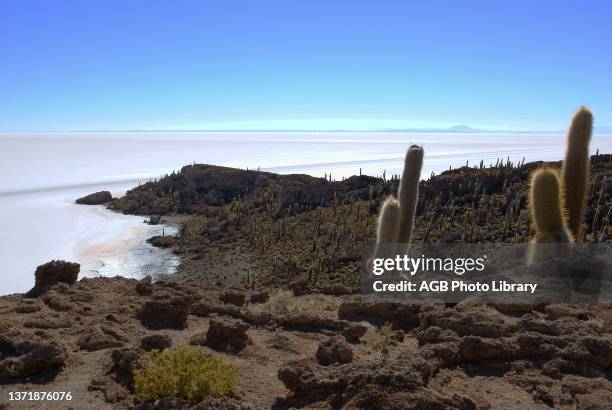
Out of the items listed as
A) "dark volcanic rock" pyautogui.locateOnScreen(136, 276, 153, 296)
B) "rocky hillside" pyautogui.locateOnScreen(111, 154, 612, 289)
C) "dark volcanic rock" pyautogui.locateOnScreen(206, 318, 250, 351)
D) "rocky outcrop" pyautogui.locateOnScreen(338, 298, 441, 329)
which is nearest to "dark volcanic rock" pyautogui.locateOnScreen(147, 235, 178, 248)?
"rocky hillside" pyautogui.locateOnScreen(111, 154, 612, 289)

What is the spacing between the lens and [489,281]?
854cm

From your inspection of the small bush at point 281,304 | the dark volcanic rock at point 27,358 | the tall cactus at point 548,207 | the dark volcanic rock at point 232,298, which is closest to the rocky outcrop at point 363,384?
the dark volcanic rock at point 27,358

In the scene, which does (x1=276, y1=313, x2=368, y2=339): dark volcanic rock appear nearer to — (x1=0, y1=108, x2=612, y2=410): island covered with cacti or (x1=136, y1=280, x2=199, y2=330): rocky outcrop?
(x1=0, y1=108, x2=612, y2=410): island covered with cacti

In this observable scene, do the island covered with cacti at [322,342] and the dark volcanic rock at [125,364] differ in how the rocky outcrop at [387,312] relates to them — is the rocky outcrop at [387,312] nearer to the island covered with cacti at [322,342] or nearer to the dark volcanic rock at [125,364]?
the island covered with cacti at [322,342]

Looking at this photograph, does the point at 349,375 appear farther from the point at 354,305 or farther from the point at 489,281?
the point at 489,281

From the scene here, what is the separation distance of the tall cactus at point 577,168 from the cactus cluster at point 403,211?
9.31 feet

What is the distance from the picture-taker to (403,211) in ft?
36.2

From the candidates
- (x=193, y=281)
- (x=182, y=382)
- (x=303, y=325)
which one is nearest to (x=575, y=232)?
(x=303, y=325)

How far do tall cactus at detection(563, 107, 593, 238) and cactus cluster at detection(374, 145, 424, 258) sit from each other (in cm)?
284

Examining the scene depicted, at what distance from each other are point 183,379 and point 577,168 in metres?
8.76

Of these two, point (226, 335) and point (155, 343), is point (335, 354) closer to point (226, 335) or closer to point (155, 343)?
point (226, 335)

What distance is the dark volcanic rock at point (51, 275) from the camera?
338 inches

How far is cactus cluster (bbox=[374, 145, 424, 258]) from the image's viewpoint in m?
10.1

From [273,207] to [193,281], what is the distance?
8.59 m
